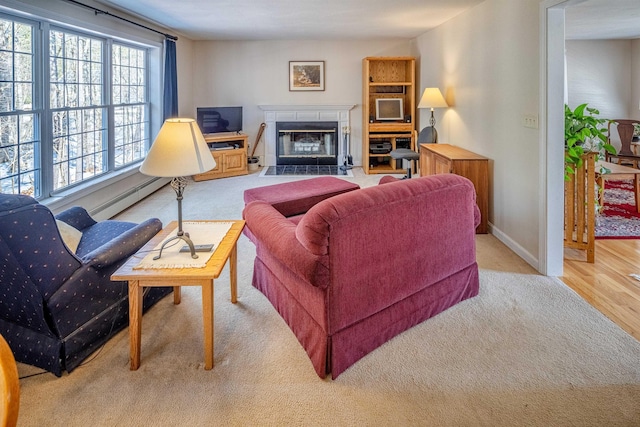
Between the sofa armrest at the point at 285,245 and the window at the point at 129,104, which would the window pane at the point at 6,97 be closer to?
the window at the point at 129,104

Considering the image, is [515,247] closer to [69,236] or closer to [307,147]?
[69,236]

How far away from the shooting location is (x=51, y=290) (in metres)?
1.95

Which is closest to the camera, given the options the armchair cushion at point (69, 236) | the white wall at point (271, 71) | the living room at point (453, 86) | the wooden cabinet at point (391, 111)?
the armchair cushion at point (69, 236)

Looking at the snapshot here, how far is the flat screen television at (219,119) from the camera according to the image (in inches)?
296

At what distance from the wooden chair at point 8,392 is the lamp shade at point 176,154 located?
1375 mm

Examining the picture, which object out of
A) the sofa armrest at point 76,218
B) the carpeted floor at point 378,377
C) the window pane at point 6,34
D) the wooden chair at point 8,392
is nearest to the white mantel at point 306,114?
the window pane at point 6,34

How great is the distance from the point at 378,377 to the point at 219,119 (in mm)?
6460

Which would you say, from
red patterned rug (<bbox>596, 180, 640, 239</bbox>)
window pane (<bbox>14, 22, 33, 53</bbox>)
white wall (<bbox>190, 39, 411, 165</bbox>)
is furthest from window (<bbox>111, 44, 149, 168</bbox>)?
red patterned rug (<bbox>596, 180, 640, 239</bbox>)

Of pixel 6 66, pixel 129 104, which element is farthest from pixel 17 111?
pixel 129 104

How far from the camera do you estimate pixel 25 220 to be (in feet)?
5.92

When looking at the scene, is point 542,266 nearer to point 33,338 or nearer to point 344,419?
point 344,419

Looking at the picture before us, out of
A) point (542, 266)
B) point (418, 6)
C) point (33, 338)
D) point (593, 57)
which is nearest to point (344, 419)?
point (33, 338)

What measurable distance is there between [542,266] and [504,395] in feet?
5.45

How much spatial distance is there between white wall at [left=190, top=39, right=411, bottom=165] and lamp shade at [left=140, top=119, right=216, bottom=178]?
20.8ft
